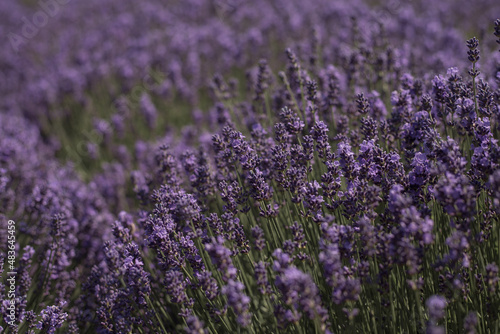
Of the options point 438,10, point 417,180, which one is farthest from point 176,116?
point 417,180

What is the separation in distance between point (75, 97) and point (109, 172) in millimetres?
2818

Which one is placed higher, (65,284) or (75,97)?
(75,97)

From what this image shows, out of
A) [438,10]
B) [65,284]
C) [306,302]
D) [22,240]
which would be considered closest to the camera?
[306,302]

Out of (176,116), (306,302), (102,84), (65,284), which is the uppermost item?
(102,84)

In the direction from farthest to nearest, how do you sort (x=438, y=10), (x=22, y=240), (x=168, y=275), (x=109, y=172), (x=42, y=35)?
(x=42, y=35), (x=438, y=10), (x=109, y=172), (x=22, y=240), (x=168, y=275)

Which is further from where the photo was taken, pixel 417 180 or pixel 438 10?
pixel 438 10

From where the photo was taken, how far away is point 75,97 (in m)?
8.37

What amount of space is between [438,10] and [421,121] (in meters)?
6.85

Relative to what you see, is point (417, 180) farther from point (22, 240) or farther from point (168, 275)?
point (22, 240)

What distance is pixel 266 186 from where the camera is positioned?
108 inches

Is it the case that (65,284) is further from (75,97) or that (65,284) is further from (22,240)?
(75,97)

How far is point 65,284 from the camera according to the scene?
12.1ft

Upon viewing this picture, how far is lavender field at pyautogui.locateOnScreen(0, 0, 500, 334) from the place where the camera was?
2326mm

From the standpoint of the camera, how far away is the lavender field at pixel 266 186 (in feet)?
7.63
